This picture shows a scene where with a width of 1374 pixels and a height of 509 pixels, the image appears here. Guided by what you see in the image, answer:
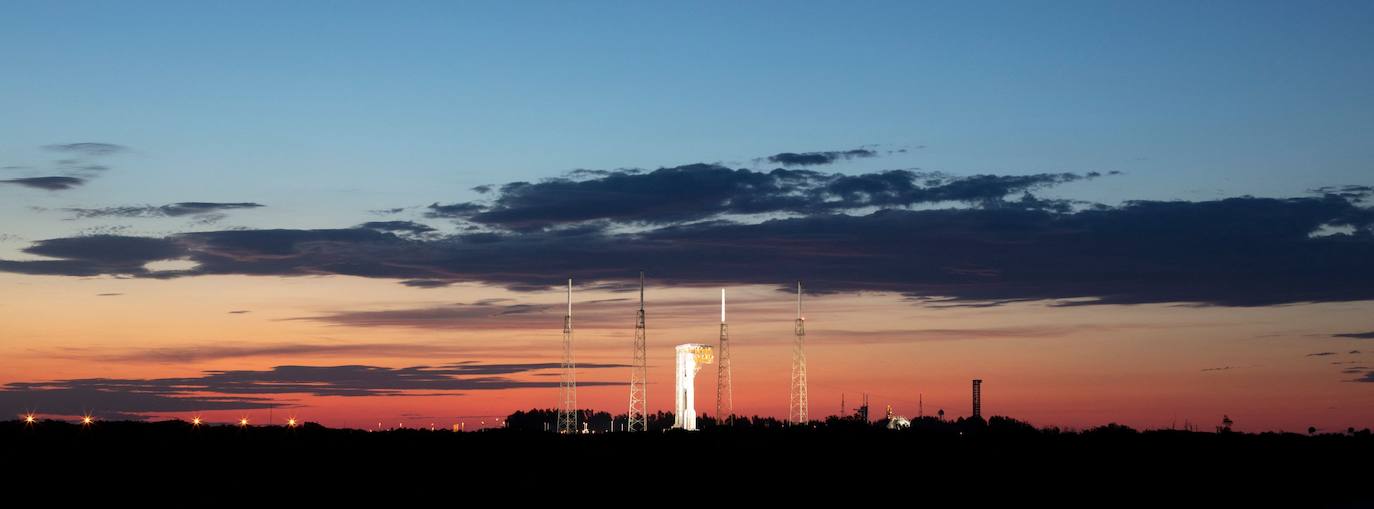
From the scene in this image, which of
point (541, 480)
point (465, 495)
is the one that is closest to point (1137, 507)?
point (541, 480)

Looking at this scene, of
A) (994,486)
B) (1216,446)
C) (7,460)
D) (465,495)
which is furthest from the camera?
(1216,446)

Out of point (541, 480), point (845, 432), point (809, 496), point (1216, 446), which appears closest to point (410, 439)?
point (541, 480)

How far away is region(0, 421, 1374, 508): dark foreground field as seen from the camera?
8381 cm

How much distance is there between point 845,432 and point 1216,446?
57.0 meters

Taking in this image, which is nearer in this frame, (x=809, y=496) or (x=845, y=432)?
(x=809, y=496)

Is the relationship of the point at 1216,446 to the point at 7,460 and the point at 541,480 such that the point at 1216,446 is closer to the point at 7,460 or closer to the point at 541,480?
the point at 541,480

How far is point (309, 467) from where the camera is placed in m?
87.1

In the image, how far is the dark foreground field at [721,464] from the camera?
275 feet

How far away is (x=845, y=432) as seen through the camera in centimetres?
16262

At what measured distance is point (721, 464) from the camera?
380ft

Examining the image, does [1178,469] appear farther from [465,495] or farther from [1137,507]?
[465,495]

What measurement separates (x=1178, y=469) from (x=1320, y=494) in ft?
48.6

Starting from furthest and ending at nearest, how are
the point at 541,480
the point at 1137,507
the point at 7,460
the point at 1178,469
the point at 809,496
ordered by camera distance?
the point at 1178,469 → the point at 1137,507 → the point at 809,496 → the point at 541,480 → the point at 7,460

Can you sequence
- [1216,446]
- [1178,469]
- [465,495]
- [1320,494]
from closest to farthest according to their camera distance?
[465,495] → [1320,494] → [1178,469] → [1216,446]
